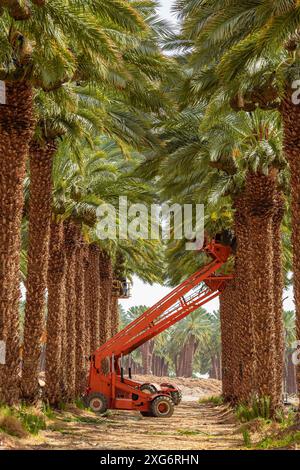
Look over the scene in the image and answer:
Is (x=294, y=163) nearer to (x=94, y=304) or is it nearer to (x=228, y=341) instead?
(x=228, y=341)

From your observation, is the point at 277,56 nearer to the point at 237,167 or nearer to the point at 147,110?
the point at 147,110

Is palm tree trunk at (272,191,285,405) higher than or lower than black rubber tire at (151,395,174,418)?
higher

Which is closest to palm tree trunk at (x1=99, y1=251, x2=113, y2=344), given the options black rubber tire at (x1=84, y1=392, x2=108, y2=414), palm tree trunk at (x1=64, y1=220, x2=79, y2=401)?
palm tree trunk at (x1=64, y1=220, x2=79, y2=401)

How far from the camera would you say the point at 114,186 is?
26.2 metres

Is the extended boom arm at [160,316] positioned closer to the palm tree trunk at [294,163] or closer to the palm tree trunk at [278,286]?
the palm tree trunk at [278,286]

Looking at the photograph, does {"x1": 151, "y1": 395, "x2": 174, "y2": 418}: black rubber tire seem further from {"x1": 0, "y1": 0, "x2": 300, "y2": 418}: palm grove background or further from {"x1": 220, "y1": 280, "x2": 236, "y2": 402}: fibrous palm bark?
{"x1": 220, "y1": 280, "x2": 236, "y2": 402}: fibrous palm bark

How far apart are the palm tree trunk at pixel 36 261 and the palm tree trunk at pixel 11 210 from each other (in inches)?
114

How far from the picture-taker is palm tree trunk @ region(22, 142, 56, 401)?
710 inches

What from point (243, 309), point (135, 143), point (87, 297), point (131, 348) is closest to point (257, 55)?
point (135, 143)

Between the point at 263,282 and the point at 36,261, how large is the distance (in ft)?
21.5

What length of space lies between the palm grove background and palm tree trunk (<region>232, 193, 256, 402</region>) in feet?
0.19

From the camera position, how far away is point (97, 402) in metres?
23.4

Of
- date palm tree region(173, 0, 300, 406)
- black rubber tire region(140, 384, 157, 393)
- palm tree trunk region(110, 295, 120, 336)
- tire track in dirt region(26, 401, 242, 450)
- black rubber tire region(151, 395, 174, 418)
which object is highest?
date palm tree region(173, 0, 300, 406)

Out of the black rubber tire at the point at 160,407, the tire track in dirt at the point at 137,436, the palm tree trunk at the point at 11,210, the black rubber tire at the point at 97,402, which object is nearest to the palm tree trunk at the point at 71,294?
the black rubber tire at the point at 97,402
